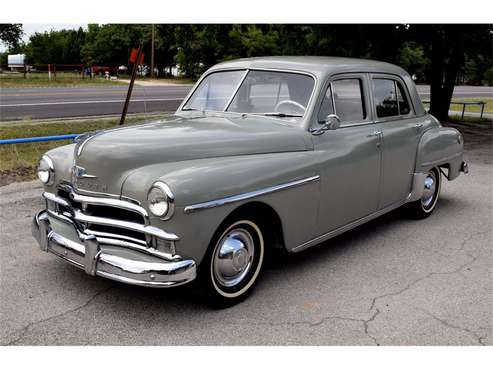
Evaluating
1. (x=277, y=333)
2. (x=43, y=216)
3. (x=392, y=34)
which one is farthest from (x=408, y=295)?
(x=392, y=34)

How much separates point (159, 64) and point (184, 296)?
58.1 metres

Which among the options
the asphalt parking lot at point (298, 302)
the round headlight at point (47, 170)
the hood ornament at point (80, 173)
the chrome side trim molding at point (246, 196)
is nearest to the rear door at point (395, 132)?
the asphalt parking lot at point (298, 302)

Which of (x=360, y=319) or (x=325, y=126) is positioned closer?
A: (x=360, y=319)

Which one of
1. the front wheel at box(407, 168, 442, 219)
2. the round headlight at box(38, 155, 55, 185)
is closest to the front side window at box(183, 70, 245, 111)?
the round headlight at box(38, 155, 55, 185)

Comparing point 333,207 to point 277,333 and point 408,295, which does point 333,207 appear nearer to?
point 408,295

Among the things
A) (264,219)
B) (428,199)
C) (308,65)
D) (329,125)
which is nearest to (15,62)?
(428,199)

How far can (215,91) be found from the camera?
4.82m

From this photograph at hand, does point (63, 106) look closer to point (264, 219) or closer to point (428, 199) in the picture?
point (428, 199)

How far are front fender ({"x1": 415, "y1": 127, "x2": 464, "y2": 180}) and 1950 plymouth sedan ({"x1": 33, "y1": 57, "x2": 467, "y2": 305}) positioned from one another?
0.21m

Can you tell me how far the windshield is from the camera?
14.3 ft

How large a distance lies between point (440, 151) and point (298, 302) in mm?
3085

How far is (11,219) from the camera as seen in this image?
5.39 m

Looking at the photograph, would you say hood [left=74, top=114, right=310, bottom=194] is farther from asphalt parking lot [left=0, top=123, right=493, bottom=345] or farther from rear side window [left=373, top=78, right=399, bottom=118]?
rear side window [left=373, top=78, right=399, bottom=118]

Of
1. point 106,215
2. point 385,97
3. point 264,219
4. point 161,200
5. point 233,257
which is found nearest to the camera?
point 161,200
